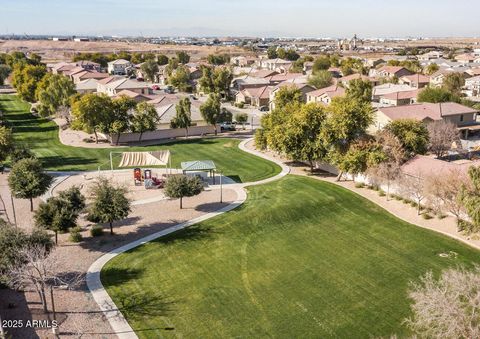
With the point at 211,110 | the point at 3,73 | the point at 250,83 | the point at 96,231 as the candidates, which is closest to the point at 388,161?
the point at 96,231

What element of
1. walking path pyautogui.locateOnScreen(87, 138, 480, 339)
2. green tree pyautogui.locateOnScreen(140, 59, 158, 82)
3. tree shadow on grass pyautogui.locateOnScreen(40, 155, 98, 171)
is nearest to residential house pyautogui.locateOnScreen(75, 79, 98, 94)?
green tree pyautogui.locateOnScreen(140, 59, 158, 82)

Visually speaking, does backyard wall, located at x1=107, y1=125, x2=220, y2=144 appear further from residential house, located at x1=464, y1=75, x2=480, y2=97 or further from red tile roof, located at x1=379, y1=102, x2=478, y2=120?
residential house, located at x1=464, y1=75, x2=480, y2=97

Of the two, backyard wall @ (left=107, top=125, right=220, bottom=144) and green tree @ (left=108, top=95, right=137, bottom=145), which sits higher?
green tree @ (left=108, top=95, right=137, bottom=145)

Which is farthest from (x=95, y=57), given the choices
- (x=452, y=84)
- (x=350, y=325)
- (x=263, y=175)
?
(x=350, y=325)

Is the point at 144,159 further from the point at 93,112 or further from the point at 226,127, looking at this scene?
the point at 226,127

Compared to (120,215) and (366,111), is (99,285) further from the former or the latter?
(366,111)

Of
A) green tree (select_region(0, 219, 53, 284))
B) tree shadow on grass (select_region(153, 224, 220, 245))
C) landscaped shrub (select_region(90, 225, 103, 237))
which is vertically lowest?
tree shadow on grass (select_region(153, 224, 220, 245))

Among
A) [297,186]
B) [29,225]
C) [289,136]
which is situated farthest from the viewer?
[289,136]
